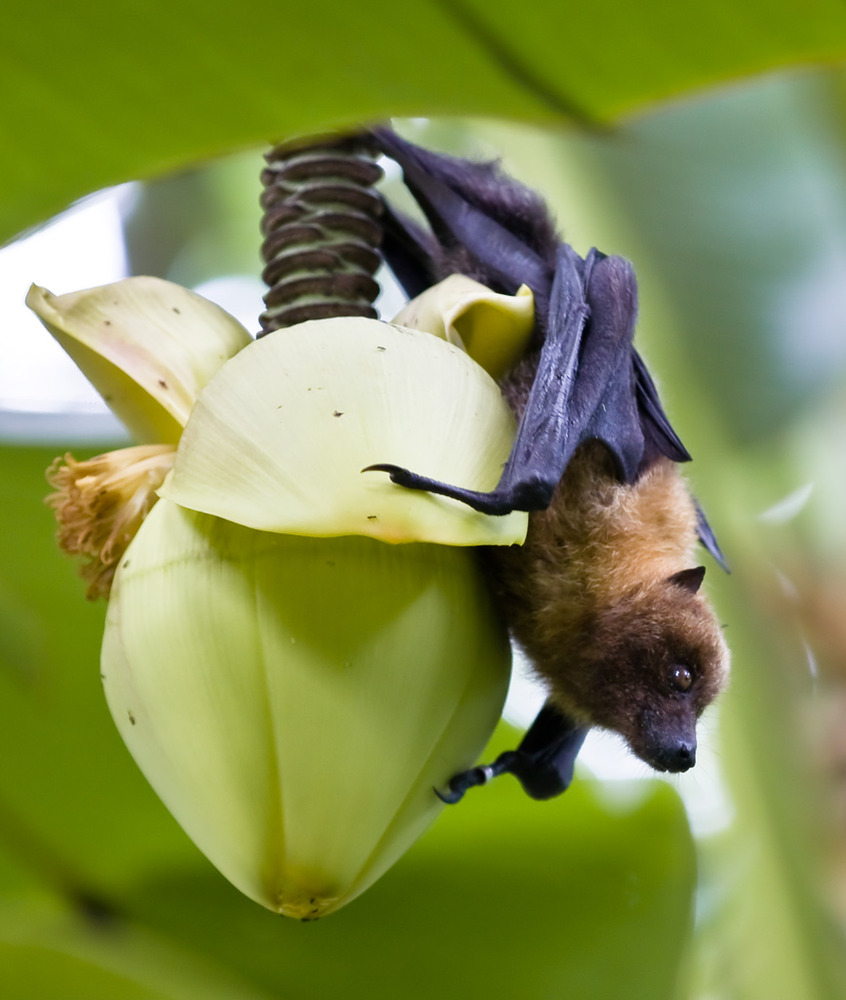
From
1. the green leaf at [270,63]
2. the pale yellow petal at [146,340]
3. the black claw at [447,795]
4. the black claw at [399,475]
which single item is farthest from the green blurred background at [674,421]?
the black claw at [447,795]

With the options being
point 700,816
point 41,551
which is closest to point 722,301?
point 700,816

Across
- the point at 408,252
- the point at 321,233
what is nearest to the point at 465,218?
the point at 408,252

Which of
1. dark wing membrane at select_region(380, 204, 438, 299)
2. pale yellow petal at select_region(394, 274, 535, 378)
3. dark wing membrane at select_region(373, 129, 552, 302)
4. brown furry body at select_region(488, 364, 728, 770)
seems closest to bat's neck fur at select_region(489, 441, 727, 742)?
brown furry body at select_region(488, 364, 728, 770)

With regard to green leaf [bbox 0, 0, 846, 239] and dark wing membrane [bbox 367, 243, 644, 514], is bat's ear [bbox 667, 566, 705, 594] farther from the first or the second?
green leaf [bbox 0, 0, 846, 239]

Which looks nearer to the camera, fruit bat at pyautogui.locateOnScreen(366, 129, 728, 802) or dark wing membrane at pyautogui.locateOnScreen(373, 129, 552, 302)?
fruit bat at pyautogui.locateOnScreen(366, 129, 728, 802)

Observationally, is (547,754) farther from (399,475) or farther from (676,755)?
(399,475)

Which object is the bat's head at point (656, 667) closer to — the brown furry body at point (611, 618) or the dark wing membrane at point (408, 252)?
the brown furry body at point (611, 618)

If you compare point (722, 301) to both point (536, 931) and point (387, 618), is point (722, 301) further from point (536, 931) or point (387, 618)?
point (387, 618)
